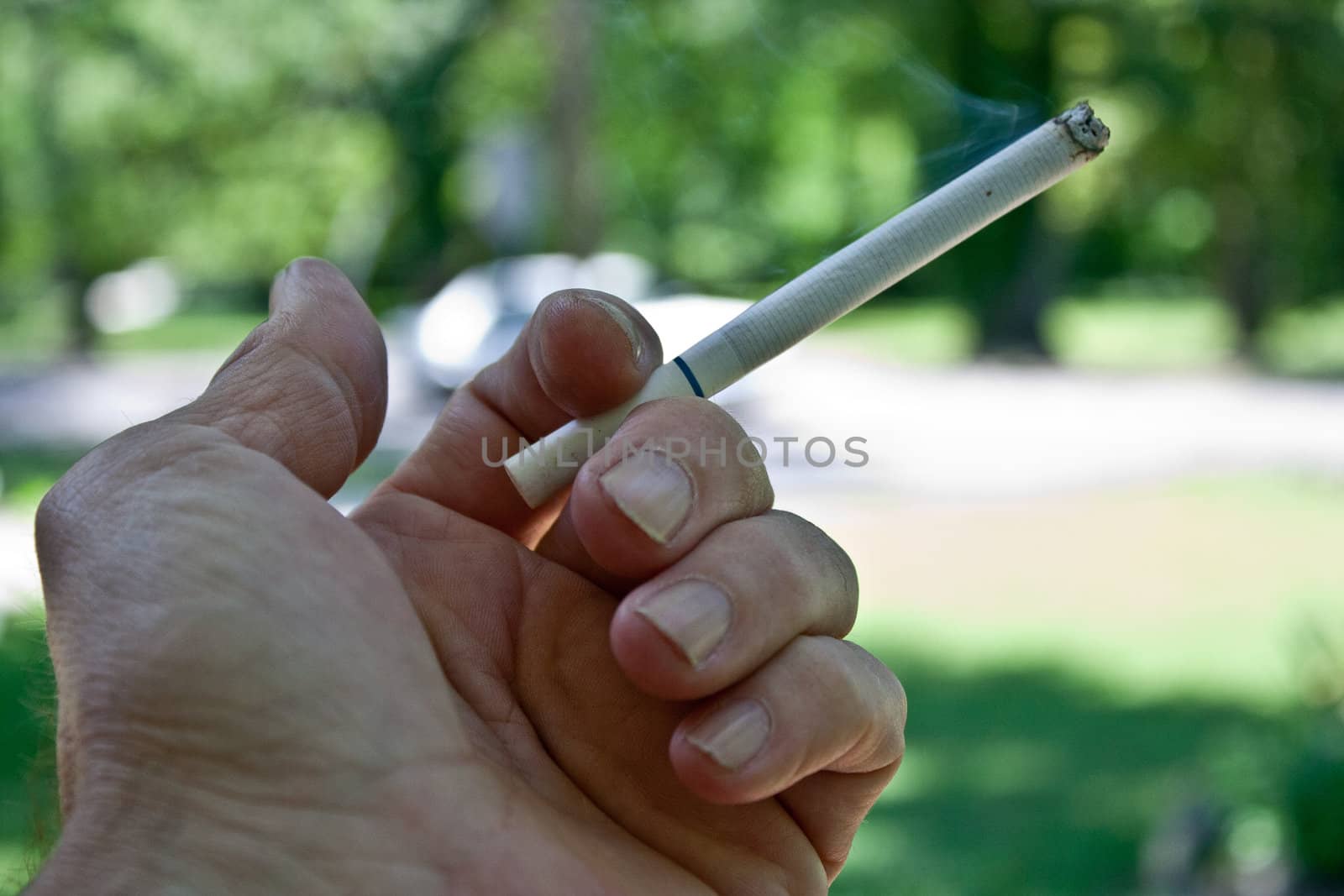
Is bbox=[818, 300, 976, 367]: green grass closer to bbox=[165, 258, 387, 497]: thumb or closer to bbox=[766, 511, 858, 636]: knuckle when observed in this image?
bbox=[165, 258, 387, 497]: thumb

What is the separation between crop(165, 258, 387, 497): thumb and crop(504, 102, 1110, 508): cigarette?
25cm

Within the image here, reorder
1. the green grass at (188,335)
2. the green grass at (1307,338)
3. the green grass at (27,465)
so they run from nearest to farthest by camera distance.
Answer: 1. the green grass at (27,465)
2. the green grass at (1307,338)
3. the green grass at (188,335)

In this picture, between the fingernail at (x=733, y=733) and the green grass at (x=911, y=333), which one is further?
the green grass at (x=911, y=333)

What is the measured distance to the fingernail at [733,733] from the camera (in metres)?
1.14

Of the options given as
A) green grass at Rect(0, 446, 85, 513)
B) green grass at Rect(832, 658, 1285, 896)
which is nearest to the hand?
green grass at Rect(832, 658, 1285, 896)

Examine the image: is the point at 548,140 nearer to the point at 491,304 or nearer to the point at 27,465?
the point at 491,304

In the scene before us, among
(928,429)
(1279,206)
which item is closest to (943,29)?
(928,429)

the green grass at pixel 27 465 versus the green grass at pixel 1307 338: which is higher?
the green grass at pixel 1307 338

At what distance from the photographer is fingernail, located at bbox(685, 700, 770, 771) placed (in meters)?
1.14

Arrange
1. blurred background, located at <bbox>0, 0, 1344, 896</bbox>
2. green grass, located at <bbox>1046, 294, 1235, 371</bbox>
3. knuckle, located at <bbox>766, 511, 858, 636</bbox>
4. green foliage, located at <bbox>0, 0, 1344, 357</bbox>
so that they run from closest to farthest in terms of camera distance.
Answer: knuckle, located at <bbox>766, 511, 858, 636</bbox> → blurred background, located at <bbox>0, 0, 1344, 896</bbox> → green foliage, located at <bbox>0, 0, 1344, 357</bbox> → green grass, located at <bbox>1046, 294, 1235, 371</bbox>

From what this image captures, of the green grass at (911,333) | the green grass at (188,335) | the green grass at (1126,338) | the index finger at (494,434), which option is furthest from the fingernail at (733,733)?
the green grass at (188,335)

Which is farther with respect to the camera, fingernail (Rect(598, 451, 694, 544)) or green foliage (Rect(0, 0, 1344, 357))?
green foliage (Rect(0, 0, 1344, 357))

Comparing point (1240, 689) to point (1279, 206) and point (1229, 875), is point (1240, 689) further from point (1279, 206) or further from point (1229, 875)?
point (1279, 206)

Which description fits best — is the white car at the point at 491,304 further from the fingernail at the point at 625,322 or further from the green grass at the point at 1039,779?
the fingernail at the point at 625,322
